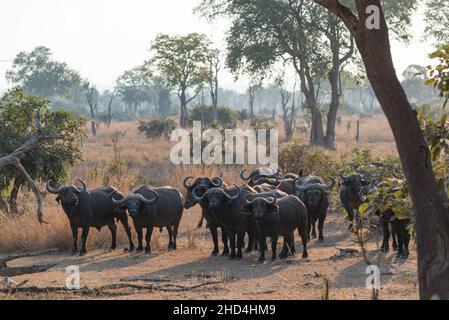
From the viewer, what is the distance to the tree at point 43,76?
8181 cm

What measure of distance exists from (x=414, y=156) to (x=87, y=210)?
837 cm

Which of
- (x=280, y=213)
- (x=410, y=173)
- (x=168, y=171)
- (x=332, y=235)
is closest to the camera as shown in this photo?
(x=410, y=173)

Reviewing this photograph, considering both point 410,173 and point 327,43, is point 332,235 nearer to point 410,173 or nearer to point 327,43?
point 410,173

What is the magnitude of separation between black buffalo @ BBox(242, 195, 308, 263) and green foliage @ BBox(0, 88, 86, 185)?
5305mm

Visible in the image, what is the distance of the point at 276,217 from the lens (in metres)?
13.5

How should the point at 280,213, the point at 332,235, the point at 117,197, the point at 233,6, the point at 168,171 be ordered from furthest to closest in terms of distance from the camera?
the point at 233,6, the point at 168,171, the point at 332,235, the point at 117,197, the point at 280,213

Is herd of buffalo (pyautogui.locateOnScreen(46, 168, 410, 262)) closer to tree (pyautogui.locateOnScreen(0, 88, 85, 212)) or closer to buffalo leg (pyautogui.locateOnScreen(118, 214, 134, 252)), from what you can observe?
buffalo leg (pyautogui.locateOnScreen(118, 214, 134, 252))

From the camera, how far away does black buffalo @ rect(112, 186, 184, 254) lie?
1493 cm

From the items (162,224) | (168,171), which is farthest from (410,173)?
(168,171)

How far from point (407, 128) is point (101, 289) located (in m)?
4.60

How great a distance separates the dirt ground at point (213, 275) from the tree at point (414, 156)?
1.52 meters

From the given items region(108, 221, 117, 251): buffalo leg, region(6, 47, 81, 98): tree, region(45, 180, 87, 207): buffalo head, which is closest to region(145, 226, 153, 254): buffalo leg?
region(108, 221, 117, 251): buffalo leg

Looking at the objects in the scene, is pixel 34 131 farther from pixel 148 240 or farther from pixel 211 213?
pixel 211 213

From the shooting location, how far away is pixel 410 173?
7852 millimetres
